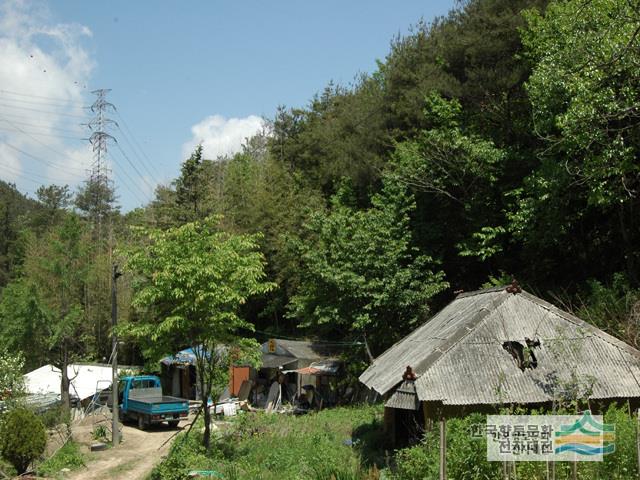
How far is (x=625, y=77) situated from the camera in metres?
15.9

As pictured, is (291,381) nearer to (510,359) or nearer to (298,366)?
(298,366)

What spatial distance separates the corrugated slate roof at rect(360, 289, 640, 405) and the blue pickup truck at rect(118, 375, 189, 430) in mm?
12183

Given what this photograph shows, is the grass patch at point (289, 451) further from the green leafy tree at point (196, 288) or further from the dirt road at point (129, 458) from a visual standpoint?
the dirt road at point (129, 458)

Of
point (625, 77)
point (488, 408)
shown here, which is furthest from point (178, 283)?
point (625, 77)

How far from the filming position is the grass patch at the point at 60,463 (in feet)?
59.7

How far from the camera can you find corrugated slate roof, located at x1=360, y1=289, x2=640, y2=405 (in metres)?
12.4

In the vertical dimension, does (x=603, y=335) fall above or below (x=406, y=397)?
above

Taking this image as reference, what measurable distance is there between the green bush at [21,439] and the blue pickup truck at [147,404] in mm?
5884

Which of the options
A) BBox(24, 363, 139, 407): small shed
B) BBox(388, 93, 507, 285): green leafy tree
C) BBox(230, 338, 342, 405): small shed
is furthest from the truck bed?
BBox(388, 93, 507, 285): green leafy tree

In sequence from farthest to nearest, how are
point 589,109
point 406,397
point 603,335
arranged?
point 589,109, point 603,335, point 406,397

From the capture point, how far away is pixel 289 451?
50.9 ft

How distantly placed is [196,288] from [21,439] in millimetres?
7246

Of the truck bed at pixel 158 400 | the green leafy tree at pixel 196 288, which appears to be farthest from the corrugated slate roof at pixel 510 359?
the truck bed at pixel 158 400

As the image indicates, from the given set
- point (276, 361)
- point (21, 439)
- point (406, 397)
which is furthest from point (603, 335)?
point (21, 439)
